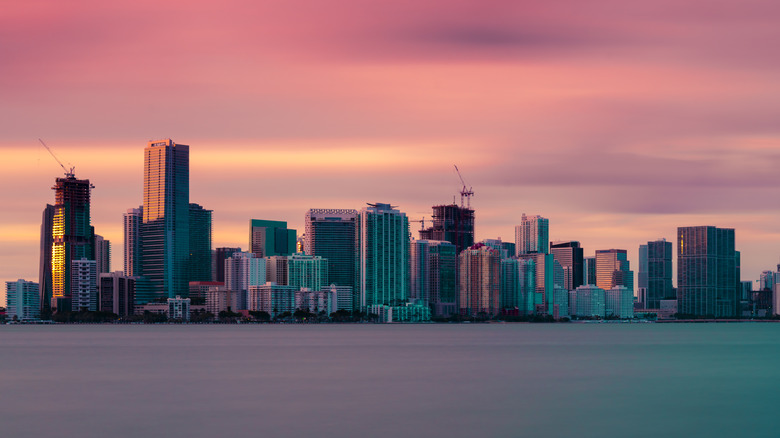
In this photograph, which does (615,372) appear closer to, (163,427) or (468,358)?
(468,358)

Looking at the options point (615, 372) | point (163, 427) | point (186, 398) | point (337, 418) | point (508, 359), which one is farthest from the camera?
point (508, 359)

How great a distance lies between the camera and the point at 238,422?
81.7m

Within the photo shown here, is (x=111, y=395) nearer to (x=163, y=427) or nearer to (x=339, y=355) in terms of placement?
(x=163, y=427)

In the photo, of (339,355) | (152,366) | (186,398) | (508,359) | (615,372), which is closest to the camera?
(186,398)

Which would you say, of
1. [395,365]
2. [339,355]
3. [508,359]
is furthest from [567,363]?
[339,355]

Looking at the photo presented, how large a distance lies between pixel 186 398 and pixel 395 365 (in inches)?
2139

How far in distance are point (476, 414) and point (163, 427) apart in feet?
81.3

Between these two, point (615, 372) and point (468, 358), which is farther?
point (468, 358)

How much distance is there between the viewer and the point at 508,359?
167500 mm

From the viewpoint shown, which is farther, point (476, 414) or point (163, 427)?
point (476, 414)

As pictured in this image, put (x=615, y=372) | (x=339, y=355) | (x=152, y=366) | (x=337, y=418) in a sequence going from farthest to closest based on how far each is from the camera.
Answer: (x=339, y=355)
(x=152, y=366)
(x=615, y=372)
(x=337, y=418)

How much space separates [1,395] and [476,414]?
4824 centimetres

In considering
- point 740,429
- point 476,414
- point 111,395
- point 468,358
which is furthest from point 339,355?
point 740,429

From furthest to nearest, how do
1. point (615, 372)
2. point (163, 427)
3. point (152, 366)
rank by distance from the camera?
point (152, 366)
point (615, 372)
point (163, 427)
